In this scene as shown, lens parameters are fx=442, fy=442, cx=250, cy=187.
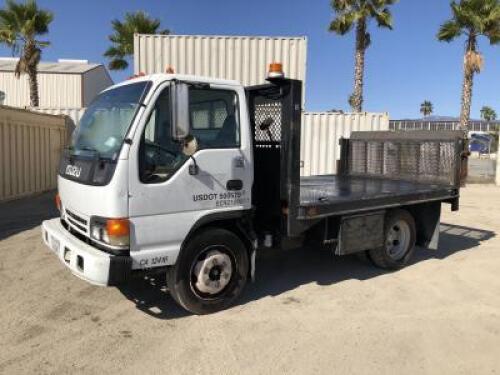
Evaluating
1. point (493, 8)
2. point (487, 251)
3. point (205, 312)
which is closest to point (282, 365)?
point (205, 312)

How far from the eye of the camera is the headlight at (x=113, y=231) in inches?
146

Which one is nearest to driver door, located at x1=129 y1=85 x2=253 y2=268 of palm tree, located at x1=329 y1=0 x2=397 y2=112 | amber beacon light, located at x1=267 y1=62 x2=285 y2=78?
amber beacon light, located at x1=267 y1=62 x2=285 y2=78

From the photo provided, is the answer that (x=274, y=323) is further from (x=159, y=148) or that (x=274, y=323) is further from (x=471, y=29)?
(x=471, y=29)

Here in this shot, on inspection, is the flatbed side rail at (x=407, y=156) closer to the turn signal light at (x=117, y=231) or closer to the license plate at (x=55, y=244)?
the turn signal light at (x=117, y=231)

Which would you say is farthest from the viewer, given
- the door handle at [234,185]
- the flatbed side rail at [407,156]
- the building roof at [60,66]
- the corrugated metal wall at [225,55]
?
the building roof at [60,66]

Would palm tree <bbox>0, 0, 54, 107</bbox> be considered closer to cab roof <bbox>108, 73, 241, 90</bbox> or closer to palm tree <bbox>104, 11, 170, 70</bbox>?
palm tree <bbox>104, 11, 170, 70</bbox>

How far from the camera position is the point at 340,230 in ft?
16.8

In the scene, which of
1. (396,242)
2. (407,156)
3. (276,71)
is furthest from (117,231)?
(407,156)

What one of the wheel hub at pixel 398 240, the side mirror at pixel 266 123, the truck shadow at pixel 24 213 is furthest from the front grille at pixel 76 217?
the wheel hub at pixel 398 240

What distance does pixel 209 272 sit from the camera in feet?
14.4

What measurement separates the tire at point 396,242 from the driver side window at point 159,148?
3168 millimetres

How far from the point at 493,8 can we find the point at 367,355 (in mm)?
23086

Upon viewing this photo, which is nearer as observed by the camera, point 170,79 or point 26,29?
point 170,79

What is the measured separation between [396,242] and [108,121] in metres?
4.22
